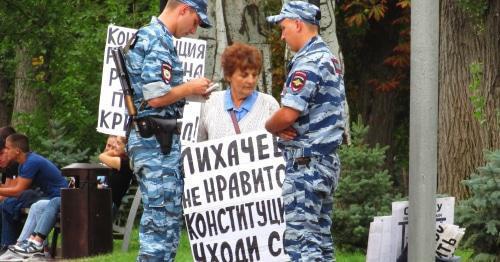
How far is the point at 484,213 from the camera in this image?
10.5 m

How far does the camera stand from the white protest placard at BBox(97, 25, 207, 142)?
1295 cm

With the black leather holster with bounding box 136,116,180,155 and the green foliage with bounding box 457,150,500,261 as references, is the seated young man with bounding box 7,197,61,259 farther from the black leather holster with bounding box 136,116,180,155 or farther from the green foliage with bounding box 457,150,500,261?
the black leather holster with bounding box 136,116,180,155

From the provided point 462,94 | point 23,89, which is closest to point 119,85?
point 462,94

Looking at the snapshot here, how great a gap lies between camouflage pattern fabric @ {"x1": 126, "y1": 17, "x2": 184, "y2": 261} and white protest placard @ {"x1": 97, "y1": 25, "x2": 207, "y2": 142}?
4.33 metres

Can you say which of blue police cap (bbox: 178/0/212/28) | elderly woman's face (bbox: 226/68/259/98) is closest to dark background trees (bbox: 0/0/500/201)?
elderly woman's face (bbox: 226/68/259/98)

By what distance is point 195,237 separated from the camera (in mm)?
10641

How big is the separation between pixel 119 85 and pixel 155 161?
5031 mm

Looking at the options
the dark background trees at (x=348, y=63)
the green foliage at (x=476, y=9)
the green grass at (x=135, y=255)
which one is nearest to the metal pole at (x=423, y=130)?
the green grass at (x=135, y=255)

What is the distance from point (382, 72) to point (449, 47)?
10090mm

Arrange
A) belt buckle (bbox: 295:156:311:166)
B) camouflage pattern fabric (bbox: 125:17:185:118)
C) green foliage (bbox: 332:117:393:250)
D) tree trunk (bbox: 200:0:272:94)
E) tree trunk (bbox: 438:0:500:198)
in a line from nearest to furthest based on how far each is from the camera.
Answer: camouflage pattern fabric (bbox: 125:17:185:118) < belt buckle (bbox: 295:156:311:166) < green foliage (bbox: 332:117:393:250) < tree trunk (bbox: 200:0:272:94) < tree trunk (bbox: 438:0:500:198)

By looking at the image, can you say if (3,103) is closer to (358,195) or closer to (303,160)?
(358,195)

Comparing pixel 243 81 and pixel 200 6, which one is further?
pixel 243 81

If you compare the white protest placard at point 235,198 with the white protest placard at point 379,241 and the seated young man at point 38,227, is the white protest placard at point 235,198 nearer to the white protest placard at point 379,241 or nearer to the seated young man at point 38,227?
the white protest placard at point 379,241

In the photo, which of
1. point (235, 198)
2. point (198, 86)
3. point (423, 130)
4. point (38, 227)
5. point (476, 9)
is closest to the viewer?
point (423, 130)
